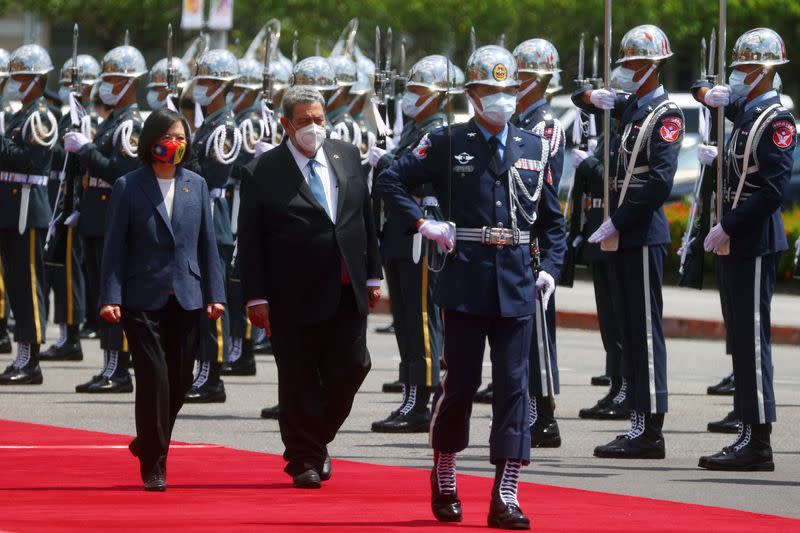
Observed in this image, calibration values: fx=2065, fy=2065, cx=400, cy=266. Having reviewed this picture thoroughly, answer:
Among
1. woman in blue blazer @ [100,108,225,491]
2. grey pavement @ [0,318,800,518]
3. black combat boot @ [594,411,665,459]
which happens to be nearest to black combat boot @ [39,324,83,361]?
grey pavement @ [0,318,800,518]

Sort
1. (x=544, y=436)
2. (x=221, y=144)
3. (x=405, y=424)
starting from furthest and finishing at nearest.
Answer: (x=221, y=144)
(x=405, y=424)
(x=544, y=436)

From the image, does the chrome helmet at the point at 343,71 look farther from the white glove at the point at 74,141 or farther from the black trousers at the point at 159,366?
the black trousers at the point at 159,366

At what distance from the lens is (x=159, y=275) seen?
9375 mm

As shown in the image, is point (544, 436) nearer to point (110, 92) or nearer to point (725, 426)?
point (725, 426)

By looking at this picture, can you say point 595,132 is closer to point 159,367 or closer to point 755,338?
point 755,338

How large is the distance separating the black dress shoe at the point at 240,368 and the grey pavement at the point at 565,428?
4.0 inches

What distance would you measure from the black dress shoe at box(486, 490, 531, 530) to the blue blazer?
1.98 metres

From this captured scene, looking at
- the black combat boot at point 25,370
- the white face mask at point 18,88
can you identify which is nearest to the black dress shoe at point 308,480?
the black combat boot at point 25,370

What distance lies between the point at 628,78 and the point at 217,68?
3926 millimetres

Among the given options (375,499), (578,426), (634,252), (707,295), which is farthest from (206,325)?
(707,295)

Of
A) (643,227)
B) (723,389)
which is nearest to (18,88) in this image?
Result: (723,389)

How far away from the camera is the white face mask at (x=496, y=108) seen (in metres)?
8.60

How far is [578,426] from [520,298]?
3.92m

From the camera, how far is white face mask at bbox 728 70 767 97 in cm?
1039
